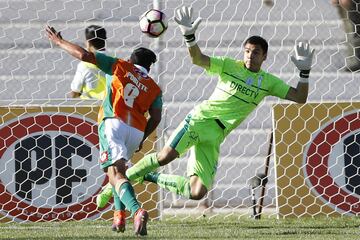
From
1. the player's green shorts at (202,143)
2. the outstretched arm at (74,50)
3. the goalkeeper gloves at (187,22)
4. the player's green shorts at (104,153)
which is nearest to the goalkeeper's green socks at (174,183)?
the player's green shorts at (202,143)

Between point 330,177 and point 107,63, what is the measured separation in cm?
288

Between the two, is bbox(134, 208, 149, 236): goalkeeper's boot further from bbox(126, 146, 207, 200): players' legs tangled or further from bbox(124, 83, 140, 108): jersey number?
bbox(126, 146, 207, 200): players' legs tangled

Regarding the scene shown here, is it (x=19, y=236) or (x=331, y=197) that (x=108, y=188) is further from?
(x=331, y=197)

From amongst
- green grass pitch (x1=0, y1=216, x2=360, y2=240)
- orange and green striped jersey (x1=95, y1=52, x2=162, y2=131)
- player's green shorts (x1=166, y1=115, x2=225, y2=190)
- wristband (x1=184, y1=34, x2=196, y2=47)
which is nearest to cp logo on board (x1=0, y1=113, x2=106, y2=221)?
green grass pitch (x1=0, y1=216, x2=360, y2=240)

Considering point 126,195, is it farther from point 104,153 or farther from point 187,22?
point 187,22

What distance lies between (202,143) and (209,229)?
761 millimetres

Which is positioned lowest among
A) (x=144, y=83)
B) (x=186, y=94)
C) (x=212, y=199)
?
(x=212, y=199)

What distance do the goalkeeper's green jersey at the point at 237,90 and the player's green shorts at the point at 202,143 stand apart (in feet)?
0.28

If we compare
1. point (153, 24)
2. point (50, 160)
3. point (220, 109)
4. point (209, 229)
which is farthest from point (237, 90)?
point (50, 160)

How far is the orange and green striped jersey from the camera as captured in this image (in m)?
8.64

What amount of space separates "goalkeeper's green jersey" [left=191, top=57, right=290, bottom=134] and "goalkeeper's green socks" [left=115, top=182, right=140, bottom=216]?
1434 millimetres

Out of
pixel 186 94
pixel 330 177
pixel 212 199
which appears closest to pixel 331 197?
pixel 330 177

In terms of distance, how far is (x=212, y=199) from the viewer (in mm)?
10945

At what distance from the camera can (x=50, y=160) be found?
33.8ft
